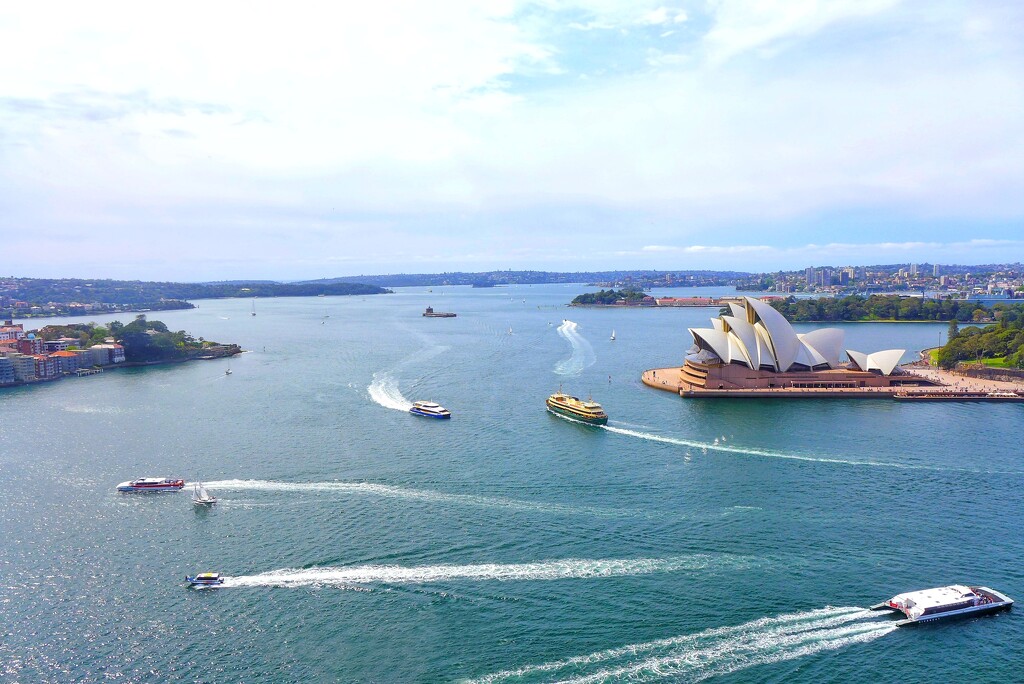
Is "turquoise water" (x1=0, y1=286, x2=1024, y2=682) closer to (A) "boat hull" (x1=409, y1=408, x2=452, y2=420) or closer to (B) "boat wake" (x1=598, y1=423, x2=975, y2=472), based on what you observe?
(B) "boat wake" (x1=598, y1=423, x2=975, y2=472)

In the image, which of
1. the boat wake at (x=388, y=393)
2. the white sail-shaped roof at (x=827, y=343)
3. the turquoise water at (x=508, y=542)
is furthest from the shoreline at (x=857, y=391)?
the boat wake at (x=388, y=393)

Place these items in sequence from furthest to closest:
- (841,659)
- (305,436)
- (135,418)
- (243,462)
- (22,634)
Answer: (135,418), (305,436), (243,462), (22,634), (841,659)

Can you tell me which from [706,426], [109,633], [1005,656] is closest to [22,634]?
[109,633]

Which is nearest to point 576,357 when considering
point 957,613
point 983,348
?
point 983,348

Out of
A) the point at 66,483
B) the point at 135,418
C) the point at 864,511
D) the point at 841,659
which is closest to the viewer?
the point at 841,659

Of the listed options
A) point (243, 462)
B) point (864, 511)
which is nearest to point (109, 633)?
point (243, 462)

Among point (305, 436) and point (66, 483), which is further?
point (305, 436)

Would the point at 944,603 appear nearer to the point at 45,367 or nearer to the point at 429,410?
the point at 429,410

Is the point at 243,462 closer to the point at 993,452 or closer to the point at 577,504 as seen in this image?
the point at 577,504

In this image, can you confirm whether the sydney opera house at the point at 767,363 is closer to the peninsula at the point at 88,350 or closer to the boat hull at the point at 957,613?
the boat hull at the point at 957,613
